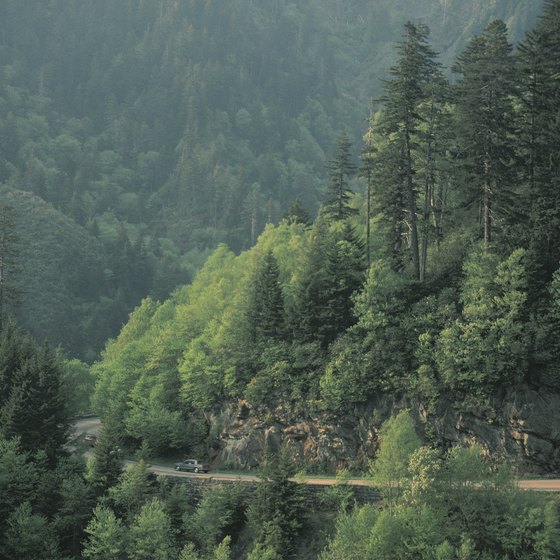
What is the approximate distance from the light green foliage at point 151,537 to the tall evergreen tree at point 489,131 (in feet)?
85.2

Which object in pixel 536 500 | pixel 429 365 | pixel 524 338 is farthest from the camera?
pixel 429 365

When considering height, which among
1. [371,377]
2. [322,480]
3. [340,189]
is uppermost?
[340,189]

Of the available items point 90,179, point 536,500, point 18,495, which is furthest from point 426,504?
point 90,179

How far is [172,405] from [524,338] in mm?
29676

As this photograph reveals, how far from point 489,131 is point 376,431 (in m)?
20.4

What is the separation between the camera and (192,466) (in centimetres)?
5772

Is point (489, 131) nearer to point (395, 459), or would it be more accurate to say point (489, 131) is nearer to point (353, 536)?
point (395, 459)

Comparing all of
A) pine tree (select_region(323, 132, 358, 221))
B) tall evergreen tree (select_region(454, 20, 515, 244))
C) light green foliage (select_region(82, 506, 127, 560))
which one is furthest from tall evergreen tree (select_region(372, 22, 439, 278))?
light green foliage (select_region(82, 506, 127, 560))

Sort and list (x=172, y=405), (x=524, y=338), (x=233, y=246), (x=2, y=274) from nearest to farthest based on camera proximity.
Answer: (x=524, y=338) < (x=172, y=405) < (x=2, y=274) < (x=233, y=246)

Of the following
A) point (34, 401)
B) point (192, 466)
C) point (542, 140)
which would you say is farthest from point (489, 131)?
point (34, 401)

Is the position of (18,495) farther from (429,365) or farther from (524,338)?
(524,338)

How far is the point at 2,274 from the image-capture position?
80250mm

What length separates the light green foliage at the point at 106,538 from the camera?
160 feet

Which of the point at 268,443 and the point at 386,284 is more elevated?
the point at 386,284
